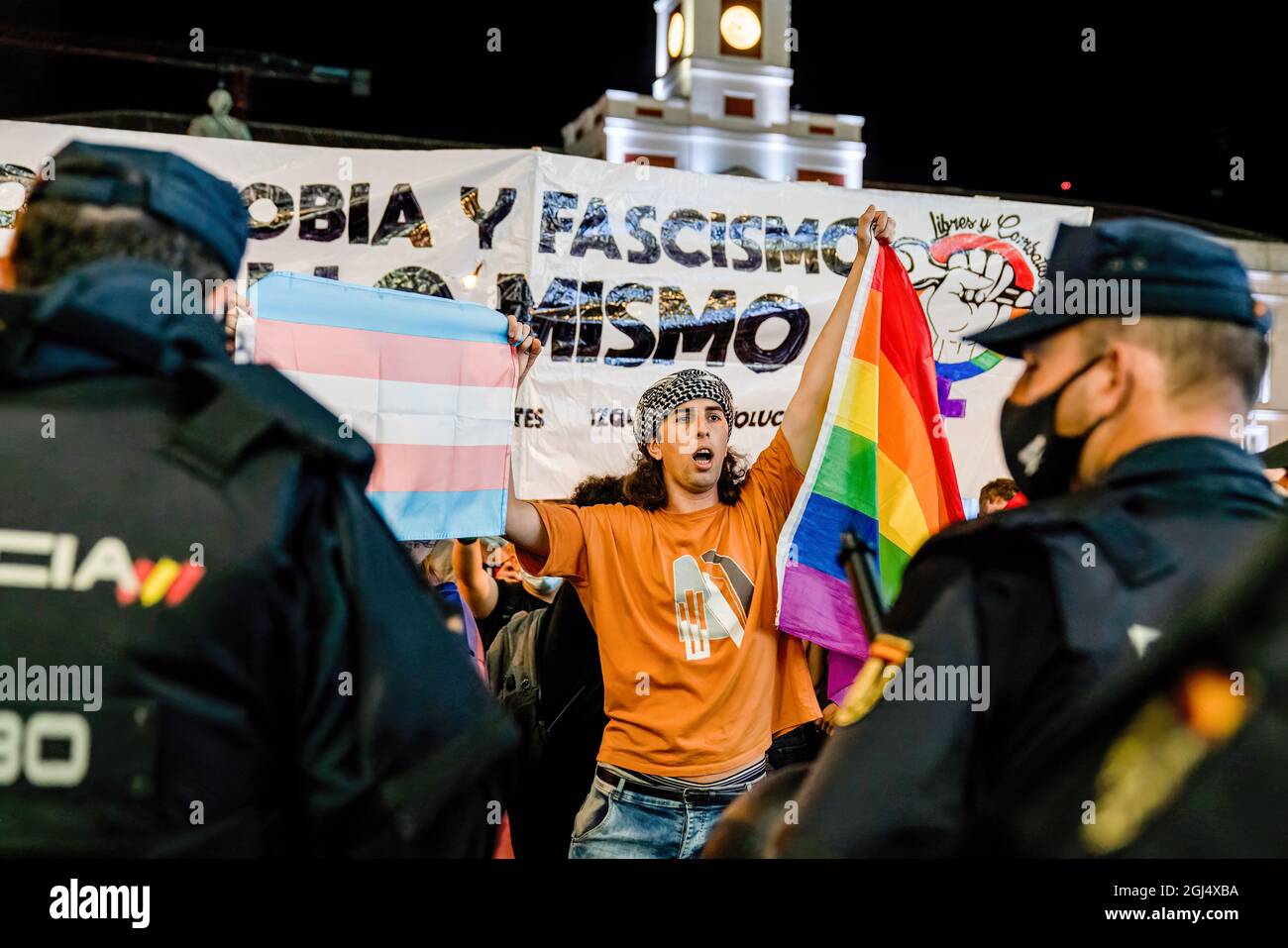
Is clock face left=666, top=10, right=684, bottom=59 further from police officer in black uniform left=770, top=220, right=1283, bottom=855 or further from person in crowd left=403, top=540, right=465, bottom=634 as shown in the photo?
police officer in black uniform left=770, top=220, right=1283, bottom=855

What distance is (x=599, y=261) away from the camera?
244 inches

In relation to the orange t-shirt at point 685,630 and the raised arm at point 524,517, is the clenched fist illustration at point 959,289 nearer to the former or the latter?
the orange t-shirt at point 685,630

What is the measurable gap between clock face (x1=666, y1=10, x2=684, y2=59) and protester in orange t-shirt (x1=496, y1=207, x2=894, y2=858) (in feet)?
106

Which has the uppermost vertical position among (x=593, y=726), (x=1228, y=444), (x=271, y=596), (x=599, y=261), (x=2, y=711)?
(x=599, y=261)

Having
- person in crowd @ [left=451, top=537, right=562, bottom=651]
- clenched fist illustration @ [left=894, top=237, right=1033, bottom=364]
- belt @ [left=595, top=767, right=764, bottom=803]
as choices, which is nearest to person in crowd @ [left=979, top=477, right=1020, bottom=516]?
clenched fist illustration @ [left=894, top=237, right=1033, bottom=364]

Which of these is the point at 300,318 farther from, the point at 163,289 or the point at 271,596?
the point at 271,596

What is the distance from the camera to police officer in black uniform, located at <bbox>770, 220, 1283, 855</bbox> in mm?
1933

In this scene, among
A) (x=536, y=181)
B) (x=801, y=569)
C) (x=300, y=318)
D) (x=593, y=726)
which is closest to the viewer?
(x=300, y=318)

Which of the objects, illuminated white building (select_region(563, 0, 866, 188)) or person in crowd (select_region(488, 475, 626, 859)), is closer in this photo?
person in crowd (select_region(488, 475, 626, 859))

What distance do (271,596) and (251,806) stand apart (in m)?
0.30

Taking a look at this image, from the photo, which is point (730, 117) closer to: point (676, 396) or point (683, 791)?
point (676, 396)

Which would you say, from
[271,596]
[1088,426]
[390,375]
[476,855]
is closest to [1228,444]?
[1088,426]

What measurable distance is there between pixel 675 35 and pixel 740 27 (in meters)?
2.24

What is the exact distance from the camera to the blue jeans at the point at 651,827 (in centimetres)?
358
